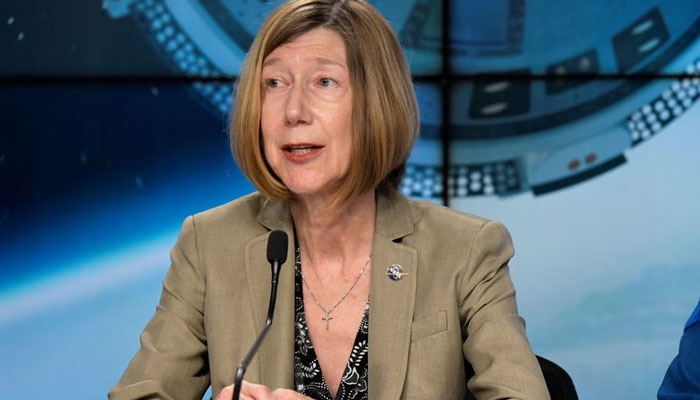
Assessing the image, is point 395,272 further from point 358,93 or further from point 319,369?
point 358,93

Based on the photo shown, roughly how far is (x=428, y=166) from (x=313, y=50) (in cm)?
150

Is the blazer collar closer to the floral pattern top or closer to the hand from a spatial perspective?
the floral pattern top

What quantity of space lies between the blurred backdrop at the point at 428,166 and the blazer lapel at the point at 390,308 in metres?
1.35

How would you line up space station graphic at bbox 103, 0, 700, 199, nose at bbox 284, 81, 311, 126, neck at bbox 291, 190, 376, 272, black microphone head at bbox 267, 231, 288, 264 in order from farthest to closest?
1. space station graphic at bbox 103, 0, 700, 199
2. neck at bbox 291, 190, 376, 272
3. nose at bbox 284, 81, 311, 126
4. black microphone head at bbox 267, 231, 288, 264

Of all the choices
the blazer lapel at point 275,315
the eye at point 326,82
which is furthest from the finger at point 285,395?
the eye at point 326,82

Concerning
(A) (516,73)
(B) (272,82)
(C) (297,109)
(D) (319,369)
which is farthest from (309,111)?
(A) (516,73)

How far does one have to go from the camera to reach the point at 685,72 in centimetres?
362

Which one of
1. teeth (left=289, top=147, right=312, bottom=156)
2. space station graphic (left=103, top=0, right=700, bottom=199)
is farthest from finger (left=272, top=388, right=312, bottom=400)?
space station graphic (left=103, top=0, right=700, bottom=199)

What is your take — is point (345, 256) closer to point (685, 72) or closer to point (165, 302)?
point (165, 302)

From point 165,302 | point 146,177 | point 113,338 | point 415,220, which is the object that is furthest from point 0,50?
point 415,220

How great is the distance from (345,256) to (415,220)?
0.17 m

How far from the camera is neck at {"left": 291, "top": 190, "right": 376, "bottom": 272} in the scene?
226 centimetres

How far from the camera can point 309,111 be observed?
2078 millimetres

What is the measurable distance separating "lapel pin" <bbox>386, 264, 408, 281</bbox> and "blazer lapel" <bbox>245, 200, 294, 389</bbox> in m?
0.21
